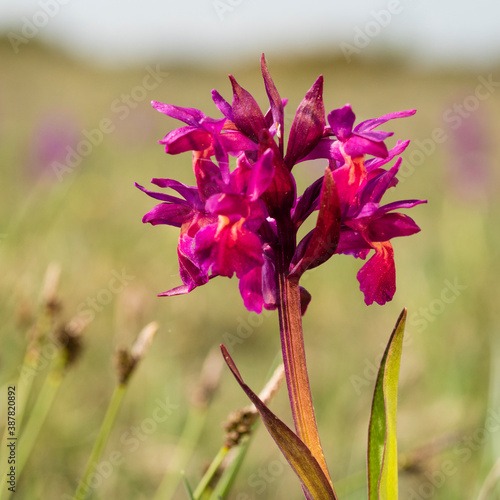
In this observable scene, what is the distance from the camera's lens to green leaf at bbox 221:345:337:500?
66cm

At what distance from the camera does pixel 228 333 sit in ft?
8.11

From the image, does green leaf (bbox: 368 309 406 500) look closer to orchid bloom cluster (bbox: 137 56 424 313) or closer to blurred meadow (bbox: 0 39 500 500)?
orchid bloom cluster (bbox: 137 56 424 313)

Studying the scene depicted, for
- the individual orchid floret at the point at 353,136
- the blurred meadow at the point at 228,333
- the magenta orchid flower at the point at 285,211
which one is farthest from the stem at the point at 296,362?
the blurred meadow at the point at 228,333

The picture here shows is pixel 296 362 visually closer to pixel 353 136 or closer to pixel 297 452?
pixel 297 452

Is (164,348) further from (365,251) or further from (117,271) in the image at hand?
(365,251)

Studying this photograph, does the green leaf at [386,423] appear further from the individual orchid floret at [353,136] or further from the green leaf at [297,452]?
the individual orchid floret at [353,136]

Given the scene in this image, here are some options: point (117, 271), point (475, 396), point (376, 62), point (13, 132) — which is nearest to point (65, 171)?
point (117, 271)

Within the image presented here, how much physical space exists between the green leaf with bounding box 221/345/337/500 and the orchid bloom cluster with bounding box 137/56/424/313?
0.41 feet

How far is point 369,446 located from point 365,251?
0.26 meters

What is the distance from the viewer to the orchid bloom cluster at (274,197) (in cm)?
66

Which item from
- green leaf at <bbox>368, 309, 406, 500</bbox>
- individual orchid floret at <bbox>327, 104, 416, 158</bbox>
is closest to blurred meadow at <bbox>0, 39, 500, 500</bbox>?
green leaf at <bbox>368, 309, 406, 500</bbox>

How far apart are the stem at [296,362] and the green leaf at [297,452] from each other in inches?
0.8

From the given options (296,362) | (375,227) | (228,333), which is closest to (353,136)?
→ (375,227)

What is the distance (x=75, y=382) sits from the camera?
78.5 inches
